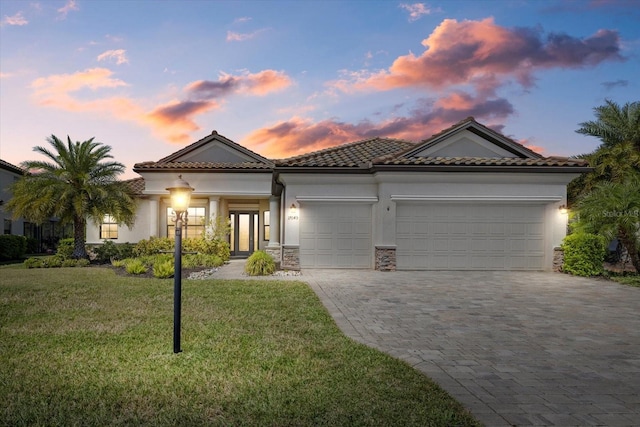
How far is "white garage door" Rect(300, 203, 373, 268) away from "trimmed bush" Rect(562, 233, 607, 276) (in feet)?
23.1

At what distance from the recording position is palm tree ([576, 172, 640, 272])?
517 inches

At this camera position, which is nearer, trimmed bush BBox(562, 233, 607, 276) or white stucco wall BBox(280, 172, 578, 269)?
trimmed bush BBox(562, 233, 607, 276)

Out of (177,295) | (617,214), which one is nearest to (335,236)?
(617,214)

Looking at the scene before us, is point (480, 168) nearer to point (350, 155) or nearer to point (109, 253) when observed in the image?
point (350, 155)

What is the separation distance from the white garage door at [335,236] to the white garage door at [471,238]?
4.32 ft

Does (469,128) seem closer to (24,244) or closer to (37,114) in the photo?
(37,114)

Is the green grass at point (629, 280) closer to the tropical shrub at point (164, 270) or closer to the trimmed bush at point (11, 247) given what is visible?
the tropical shrub at point (164, 270)

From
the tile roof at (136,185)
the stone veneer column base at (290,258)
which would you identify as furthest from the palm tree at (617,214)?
the tile roof at (136,185)

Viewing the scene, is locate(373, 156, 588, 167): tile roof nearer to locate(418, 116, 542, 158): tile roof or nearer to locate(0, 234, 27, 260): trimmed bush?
locate(418, 116, 542, 158): tile roof

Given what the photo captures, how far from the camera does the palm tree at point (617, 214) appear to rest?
43.1 feet

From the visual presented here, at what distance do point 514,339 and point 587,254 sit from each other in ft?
33.1

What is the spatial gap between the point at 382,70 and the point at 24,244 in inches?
831

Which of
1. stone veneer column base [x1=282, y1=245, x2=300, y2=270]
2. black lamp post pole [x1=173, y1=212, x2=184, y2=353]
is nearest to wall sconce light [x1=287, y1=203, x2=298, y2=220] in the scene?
stone veneer column base [x1=282, y1=245, x2=300, y2=270]

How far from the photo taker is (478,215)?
49.5 feet
